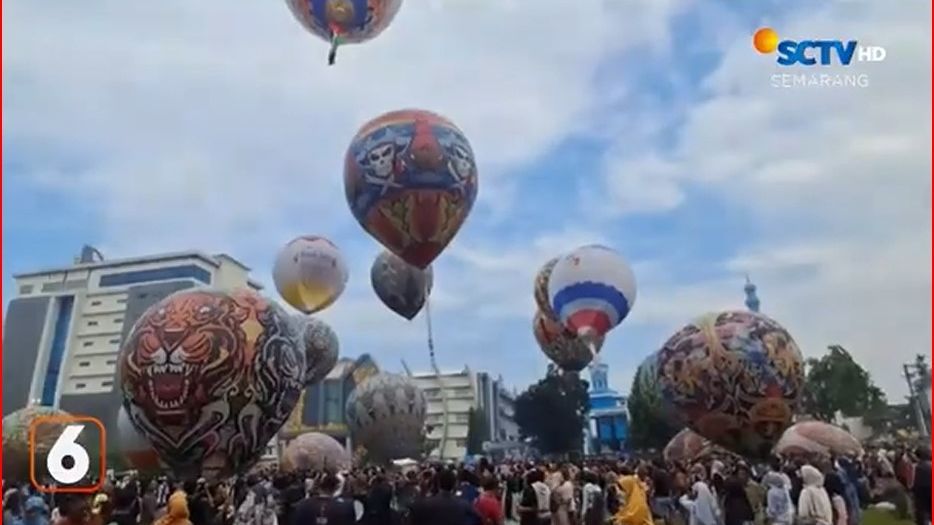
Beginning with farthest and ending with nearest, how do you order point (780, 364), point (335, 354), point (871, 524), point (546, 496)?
point (335, 354), point (780, 364), point (871, 524), point (546, 496)

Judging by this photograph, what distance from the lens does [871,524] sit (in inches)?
587

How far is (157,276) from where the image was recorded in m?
87.9

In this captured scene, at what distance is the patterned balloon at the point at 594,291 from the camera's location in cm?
2152

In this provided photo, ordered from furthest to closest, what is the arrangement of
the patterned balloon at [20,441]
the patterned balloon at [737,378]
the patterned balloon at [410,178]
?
the patterned balloon at [20,441], the patterned balloon at [737,378], the patterned balloon at [410,178]

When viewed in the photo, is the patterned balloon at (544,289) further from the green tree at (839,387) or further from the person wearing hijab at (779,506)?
the green tree at (839,387)

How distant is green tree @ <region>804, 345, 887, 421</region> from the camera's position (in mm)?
52969

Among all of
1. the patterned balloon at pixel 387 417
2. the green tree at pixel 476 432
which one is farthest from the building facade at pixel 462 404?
the patterned balloon at pixel 387 417

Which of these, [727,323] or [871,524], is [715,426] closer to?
[727,323]

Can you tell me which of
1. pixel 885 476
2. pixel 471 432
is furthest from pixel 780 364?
pixel 471 432

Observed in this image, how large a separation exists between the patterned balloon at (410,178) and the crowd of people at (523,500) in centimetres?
476

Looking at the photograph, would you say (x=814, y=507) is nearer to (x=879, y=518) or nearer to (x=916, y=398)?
(x=879, y=518)

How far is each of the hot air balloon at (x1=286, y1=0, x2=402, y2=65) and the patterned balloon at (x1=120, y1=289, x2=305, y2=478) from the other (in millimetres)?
5388

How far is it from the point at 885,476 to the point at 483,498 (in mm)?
12311

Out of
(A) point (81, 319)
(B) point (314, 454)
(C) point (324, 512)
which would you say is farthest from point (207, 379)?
(A) point (81, 319)
